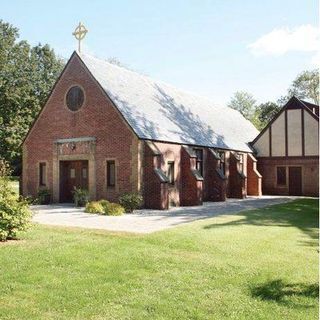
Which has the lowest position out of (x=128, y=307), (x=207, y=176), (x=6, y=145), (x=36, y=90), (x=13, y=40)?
(x=128, y=307)

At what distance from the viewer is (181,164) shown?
2492 centimetres

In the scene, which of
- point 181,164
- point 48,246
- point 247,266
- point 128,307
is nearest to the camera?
point 128,307

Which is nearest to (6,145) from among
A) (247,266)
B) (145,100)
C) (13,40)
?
(13,40)

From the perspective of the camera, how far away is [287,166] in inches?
1350

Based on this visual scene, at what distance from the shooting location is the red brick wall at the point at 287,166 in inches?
1297

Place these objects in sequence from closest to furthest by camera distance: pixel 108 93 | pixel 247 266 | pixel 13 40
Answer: pixel 247 266 < pixel 108 93 < pixel 13 40

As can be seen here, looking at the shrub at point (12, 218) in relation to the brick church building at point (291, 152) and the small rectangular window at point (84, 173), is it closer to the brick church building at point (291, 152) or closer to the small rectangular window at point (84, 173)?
the small rectangular window at point (84, 173)

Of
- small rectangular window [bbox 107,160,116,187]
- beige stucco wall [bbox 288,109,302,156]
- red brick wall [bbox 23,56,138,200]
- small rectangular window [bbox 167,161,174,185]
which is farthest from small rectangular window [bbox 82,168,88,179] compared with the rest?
beige stucco wall [bbox 288,109,302,156]

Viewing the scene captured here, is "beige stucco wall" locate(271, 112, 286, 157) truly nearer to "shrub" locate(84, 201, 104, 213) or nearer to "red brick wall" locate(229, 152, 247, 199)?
"red brick wall" locate(229, 152, 247, 199)

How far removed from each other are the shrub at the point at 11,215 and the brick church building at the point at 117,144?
395 inches

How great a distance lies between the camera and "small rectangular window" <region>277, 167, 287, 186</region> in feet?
114

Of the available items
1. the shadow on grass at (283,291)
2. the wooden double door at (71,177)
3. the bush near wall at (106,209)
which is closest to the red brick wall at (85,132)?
the wooden double door at (71,177)

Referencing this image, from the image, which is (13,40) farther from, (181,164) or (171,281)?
(171,281)

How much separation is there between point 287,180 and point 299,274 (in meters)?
27.1
